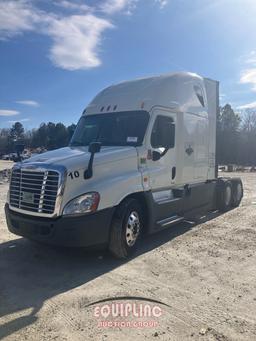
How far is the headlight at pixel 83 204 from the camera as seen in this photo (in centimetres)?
553

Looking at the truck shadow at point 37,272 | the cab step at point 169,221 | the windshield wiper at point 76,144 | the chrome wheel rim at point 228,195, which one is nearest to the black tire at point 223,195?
the chrome wheel rim at point 228,195

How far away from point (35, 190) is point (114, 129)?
2.24m

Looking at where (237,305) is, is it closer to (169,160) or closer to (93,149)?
(93,149)

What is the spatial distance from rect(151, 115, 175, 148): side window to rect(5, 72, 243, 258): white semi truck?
2 centimetres

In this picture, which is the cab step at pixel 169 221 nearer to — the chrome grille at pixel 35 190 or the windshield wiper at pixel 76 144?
the windshield wiper at pixel 76 144

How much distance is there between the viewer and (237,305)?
4.42 metres

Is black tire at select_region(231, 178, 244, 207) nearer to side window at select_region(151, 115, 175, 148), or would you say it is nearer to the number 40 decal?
side window at select_region(151, 115, 175, 148)

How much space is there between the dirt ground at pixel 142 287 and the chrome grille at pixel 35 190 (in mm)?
1052

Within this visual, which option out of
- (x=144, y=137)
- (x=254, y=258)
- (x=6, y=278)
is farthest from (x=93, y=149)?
(x=254, y=258)

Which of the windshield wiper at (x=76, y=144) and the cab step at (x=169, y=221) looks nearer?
the cab step at (x=169, y=221)

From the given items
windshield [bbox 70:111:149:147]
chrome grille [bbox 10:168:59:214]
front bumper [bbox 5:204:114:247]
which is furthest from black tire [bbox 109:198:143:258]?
windshield [bbox 70:111:149:147]

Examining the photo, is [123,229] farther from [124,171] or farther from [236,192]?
[236,192]

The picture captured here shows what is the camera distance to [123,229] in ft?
20.1

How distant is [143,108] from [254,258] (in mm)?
3586
